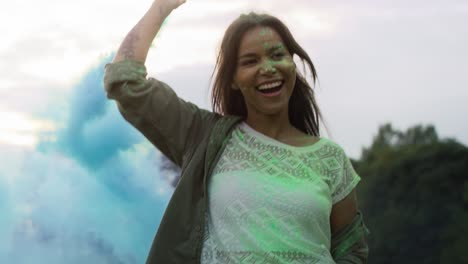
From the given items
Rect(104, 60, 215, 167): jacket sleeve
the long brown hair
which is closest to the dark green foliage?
the long brown hair

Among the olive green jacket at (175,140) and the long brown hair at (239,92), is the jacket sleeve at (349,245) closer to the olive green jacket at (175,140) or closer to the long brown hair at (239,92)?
the long brown hair at (239,92)

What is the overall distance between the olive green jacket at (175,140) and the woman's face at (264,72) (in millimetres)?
155

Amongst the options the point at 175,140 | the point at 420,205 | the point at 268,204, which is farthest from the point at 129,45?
the point at 420,205

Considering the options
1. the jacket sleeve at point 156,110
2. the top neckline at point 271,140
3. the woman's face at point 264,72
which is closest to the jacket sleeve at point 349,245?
the top neckline at point 271,140

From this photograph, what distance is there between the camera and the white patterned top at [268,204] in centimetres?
392

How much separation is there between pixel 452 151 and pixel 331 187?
21615mm

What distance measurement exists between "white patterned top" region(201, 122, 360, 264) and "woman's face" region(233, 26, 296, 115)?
0.44 feet

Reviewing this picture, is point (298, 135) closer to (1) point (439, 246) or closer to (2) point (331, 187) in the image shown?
(2) point (331, 187)

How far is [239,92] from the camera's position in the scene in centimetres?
429

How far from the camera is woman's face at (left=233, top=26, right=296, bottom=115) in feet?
13.6

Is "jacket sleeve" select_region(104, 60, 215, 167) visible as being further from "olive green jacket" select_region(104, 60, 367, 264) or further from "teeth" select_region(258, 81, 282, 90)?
"teeth" select_region(258, 81, 282, 90)

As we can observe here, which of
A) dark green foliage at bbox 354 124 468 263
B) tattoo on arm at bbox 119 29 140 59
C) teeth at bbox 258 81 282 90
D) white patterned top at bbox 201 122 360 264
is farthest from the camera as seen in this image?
dark green foliage at bbox 354 124 468 263

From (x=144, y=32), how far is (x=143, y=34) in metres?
0.01

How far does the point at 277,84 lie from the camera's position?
13.6 feet
